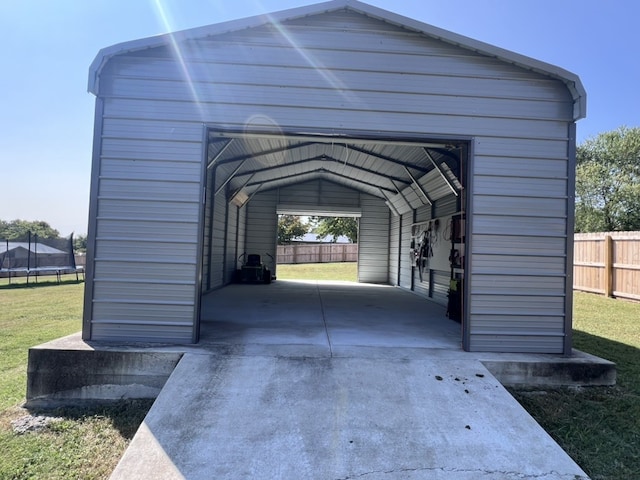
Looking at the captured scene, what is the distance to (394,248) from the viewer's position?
11523 mm

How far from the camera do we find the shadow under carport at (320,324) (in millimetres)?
3805

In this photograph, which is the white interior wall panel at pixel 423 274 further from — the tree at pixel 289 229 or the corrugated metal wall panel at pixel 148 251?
the tree at pixel 289 229

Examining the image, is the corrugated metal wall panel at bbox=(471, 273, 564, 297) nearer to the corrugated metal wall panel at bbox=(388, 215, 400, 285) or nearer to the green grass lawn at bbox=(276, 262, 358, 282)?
the corrugated metal wall panel at bbox=(388, 215, 400, 285)

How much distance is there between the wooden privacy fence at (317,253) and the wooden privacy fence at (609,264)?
13089mm

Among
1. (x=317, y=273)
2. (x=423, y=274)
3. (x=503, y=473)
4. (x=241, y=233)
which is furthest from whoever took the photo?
(x=317, y=273)

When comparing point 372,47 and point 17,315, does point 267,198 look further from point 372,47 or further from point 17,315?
point 372,47

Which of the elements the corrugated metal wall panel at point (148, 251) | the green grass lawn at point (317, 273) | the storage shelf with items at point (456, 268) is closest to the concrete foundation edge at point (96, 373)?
the corrugated metal wall panel at point (148, 251)

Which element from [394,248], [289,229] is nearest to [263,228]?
[394,248]

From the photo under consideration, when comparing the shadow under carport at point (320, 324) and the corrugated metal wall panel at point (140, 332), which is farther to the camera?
the shadow under carport at point (320, 324)

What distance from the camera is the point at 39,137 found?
1309 centimetres

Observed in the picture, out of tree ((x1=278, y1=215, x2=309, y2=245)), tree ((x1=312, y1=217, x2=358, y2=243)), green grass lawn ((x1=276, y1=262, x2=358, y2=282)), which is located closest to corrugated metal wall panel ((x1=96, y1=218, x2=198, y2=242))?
green grass lawn ((x1=276, y1=262, x2=358, y2=282))

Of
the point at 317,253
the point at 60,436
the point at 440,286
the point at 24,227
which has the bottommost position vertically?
the point at 60,436

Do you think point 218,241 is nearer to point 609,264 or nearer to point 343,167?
point 343,167

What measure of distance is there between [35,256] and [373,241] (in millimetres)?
11711
